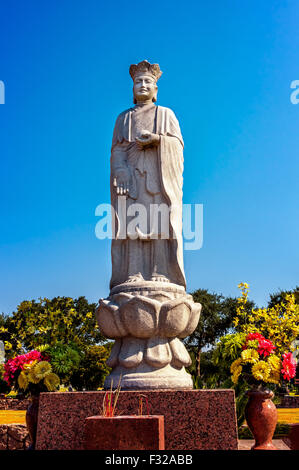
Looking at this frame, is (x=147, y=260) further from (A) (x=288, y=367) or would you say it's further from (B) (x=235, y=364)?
(A) (x=288, y=367)

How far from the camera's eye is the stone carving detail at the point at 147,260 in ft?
18.4

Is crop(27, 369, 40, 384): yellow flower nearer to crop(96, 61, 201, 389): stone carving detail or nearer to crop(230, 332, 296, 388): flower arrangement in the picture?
crop(96, 61, 201, 389): stone carving detail

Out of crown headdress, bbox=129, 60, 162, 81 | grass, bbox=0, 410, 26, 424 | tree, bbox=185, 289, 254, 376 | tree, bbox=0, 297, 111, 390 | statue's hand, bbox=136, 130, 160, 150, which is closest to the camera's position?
statue's hand, bbox=136, 130, 160, 150

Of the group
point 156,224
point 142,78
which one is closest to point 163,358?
point 156,224

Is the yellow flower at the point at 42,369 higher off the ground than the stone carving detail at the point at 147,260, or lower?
lower

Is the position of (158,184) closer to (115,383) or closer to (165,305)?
(165,305)

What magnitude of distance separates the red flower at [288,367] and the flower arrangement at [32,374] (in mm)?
3140

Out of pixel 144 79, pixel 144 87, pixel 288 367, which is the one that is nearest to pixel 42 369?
pixel 288 367

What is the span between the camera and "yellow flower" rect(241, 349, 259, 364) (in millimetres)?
5758

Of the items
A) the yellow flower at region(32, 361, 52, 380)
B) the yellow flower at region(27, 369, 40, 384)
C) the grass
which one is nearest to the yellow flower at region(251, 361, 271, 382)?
the yellow flower at region(32, 361, 52, 380)

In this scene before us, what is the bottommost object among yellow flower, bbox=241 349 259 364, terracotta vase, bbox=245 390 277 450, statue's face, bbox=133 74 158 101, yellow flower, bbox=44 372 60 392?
terracotta vase, bbox=245 390 277 450

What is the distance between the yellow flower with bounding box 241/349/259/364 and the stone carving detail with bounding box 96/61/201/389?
733 mm

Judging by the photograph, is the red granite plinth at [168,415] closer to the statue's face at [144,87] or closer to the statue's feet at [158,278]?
the statue's feet at [158,278]

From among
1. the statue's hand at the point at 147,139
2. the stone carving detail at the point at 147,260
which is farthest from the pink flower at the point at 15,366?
the statue's hand at the point at 147,139
